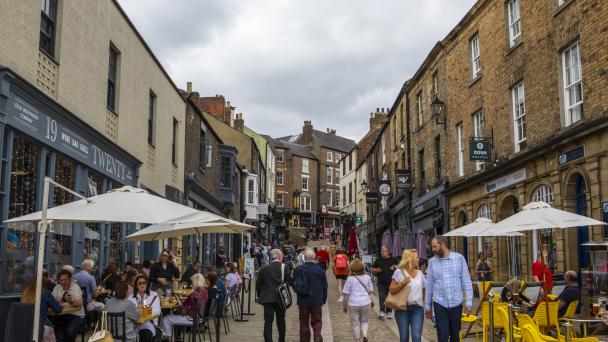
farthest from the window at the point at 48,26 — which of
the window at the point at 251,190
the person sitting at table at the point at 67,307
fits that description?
the window at the point at 251,190

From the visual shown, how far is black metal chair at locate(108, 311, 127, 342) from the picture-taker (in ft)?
25.8

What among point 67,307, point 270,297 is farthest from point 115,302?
point 270,297

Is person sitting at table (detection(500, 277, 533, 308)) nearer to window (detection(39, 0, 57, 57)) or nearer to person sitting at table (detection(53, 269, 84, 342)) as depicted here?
person sitting at table (detection(53, 269, 84, 342))

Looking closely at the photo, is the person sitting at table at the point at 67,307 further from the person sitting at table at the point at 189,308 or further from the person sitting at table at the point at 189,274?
the person sitting at table at the point at 189,274

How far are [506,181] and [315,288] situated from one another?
10535 millimetres

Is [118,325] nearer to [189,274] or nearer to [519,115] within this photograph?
[189,274]

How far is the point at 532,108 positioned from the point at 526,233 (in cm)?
349

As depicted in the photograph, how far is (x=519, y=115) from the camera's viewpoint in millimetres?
18406

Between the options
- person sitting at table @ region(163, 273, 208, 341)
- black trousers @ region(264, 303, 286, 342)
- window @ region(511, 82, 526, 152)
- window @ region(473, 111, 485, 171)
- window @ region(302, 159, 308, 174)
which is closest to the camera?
person sitting at table @ region(163, 273, 208, 341)

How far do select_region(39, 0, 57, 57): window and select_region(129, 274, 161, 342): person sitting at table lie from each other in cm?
528

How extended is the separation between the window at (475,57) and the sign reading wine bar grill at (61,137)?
12464 millimetres

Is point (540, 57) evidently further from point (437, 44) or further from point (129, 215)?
point (129, 215)

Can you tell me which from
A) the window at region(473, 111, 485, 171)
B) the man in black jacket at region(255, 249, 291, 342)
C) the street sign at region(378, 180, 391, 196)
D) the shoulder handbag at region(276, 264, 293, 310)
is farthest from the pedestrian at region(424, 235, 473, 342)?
the street sign at region(378, 180, 391, 196)

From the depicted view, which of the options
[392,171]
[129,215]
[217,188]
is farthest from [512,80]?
[392,171]
